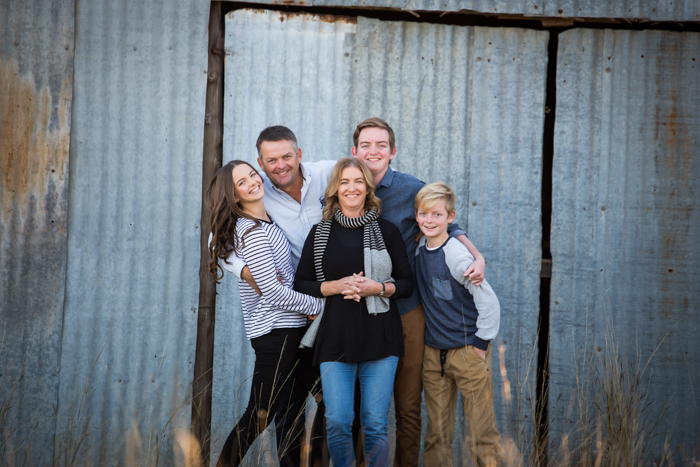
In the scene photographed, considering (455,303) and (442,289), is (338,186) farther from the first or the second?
(455,303)

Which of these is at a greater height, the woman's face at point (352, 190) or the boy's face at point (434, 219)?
the woman's face at point (352, 190)

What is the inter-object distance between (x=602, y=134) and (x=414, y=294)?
6.77 ft

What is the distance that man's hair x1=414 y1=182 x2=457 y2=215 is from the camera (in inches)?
113

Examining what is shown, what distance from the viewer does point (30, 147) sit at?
382cm

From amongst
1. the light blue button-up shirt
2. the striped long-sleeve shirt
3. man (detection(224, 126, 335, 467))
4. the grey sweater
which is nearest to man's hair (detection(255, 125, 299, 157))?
man (detection(224, 126, 335, 467))

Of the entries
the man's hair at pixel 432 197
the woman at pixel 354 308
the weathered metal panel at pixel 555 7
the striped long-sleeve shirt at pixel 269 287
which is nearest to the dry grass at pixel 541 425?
the woman at pixel 354 308

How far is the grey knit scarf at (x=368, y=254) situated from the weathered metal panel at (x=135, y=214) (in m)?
1.43

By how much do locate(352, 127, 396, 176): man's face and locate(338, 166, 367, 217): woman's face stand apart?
0.25 meters

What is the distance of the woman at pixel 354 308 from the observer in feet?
Result: 8.87

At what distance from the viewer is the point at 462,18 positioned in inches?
156

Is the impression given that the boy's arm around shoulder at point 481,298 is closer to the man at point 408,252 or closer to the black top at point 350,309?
the man at point 408,252

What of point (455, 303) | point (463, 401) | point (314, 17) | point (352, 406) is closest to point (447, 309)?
point (455, 303)

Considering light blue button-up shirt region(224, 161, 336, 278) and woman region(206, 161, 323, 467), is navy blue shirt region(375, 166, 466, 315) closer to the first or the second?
light blue button-up shirt region(224, 161, 336, 278)

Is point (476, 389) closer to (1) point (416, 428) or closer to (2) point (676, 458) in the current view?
(1) point (416, 428)
